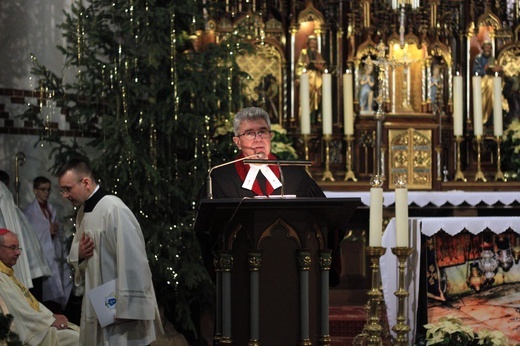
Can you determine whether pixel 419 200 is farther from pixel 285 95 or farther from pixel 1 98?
pixel 1 98

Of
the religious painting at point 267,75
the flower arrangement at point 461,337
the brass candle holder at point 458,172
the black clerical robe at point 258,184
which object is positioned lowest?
the flower arrangement at point 461,337

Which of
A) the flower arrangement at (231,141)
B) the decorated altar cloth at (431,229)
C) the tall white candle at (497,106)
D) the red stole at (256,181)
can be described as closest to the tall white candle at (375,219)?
the decorated altar cloth at (431,229)

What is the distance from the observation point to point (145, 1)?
9492mm

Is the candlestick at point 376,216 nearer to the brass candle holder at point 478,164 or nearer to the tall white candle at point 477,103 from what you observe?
the tall white candle at point 477,103

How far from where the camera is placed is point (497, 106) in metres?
10.6

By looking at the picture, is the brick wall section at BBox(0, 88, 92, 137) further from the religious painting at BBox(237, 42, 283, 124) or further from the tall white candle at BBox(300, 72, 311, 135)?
the tall white candle at BBox(300, 72, 311, 135)

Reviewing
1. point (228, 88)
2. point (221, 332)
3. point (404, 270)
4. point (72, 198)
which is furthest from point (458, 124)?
point (221, 332)

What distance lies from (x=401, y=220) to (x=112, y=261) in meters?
2.24

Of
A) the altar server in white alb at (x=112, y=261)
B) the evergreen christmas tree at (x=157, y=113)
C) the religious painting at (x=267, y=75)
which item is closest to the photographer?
the altar server in white alb at (x=112, y=261)

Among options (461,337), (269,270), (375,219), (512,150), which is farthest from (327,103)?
(269,270)

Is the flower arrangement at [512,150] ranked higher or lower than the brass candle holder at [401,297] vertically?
higher

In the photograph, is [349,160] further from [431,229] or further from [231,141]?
[431,229]

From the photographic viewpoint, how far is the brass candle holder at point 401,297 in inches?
295

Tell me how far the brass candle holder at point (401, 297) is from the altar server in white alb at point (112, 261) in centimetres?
197
